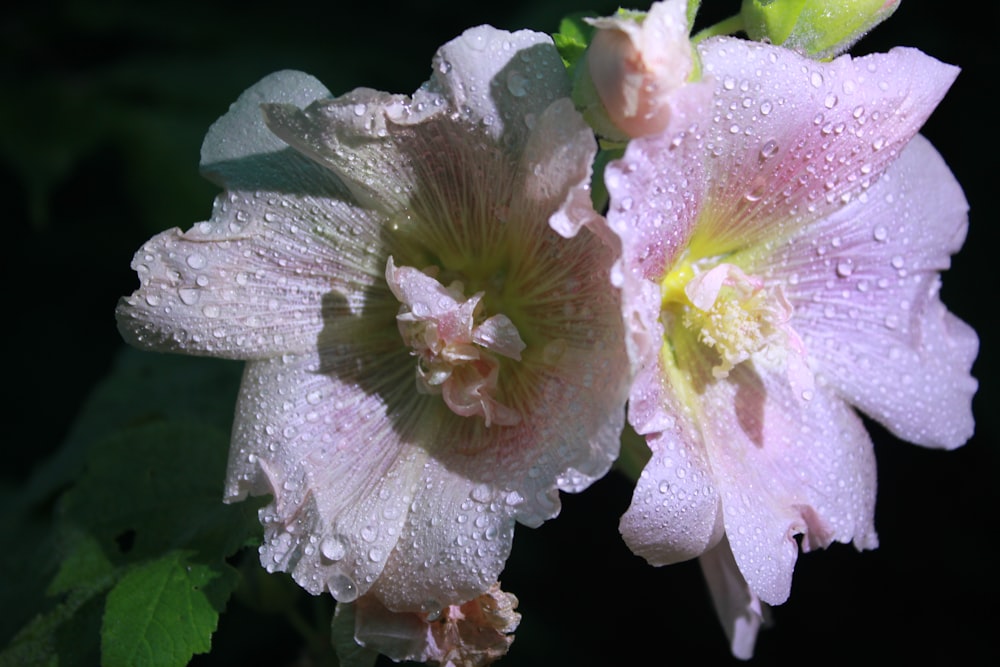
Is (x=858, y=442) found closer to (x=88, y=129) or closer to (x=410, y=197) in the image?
(x=410, y=197)

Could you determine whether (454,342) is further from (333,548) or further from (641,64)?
(641,64)

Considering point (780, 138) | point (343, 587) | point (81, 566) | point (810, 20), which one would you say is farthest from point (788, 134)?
point (81, 566)

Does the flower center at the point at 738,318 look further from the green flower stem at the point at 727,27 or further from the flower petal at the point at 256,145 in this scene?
the flower petal at the point at 256,145

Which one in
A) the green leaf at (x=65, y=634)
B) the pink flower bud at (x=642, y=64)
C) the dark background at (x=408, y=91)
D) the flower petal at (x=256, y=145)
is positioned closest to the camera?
the pink flower bud at (x=642, y=64)

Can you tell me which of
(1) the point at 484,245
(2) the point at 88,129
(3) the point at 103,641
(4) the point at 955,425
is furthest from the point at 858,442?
(2) the point at 88,129

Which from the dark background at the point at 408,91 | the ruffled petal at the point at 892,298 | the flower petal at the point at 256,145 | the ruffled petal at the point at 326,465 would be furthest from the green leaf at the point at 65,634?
the ruffled petal at the point at 892,298

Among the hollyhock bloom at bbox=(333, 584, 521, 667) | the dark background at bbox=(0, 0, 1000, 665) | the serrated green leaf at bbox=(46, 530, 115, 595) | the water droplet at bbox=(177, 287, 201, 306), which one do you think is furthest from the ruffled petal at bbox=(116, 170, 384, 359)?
the dark background at bbox=(0, 0, 1000, 665)
